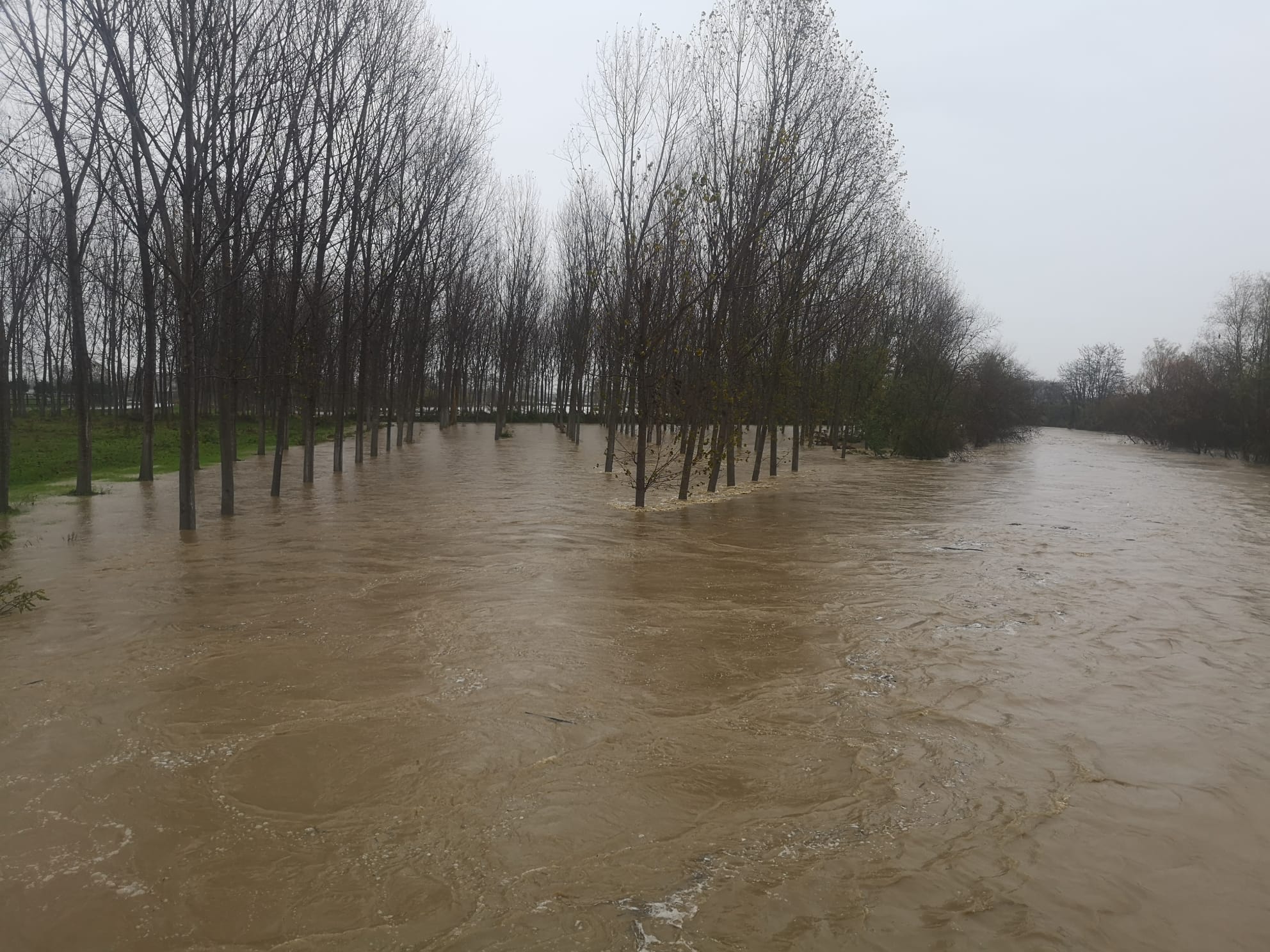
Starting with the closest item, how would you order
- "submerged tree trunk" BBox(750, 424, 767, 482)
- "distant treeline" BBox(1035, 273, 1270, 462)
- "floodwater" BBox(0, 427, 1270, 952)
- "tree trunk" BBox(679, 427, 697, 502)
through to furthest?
"floodwater" BBox(0, 427, 1270, 952)
"tree trunk" BBox(679, 427, 697, 502)
"submerged tree trunk" BBox(750, 424, 767, 482)
"distant treeline" BBox(1035, 273, 1270, 462)

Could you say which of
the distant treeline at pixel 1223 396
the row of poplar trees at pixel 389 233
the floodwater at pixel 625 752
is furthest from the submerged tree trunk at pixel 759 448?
the distant treeline at pixel 1223 396

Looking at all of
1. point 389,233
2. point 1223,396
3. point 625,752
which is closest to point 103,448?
point 389,233

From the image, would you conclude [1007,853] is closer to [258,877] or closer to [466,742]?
[466,742]

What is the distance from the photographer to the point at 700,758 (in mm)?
4547

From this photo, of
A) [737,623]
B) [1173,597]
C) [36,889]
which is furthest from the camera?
[1173,597]

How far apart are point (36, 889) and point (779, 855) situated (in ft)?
9.04

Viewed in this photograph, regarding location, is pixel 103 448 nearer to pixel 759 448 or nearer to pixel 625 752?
pixel 759 448

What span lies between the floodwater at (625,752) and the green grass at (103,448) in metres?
8.32

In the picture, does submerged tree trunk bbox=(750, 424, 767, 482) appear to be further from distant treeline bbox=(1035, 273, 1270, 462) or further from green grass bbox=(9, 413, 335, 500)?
distant treeline bbox=(1035, 273, 1270, 462)

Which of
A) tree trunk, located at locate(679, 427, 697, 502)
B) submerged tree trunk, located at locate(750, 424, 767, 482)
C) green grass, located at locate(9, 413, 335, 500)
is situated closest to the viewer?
tree trunk, located at locate(679, 427, 697, 502)

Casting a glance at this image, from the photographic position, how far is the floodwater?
319 centimetres

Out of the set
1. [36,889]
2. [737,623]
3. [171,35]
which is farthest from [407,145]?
[36,889]

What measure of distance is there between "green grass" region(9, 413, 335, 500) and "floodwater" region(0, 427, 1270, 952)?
328 inches

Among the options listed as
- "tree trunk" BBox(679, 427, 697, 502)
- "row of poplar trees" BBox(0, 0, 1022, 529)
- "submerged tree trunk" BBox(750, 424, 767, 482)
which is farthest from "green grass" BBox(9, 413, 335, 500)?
"submerged tree trunk" BBox(750, 424, 767, 482)
